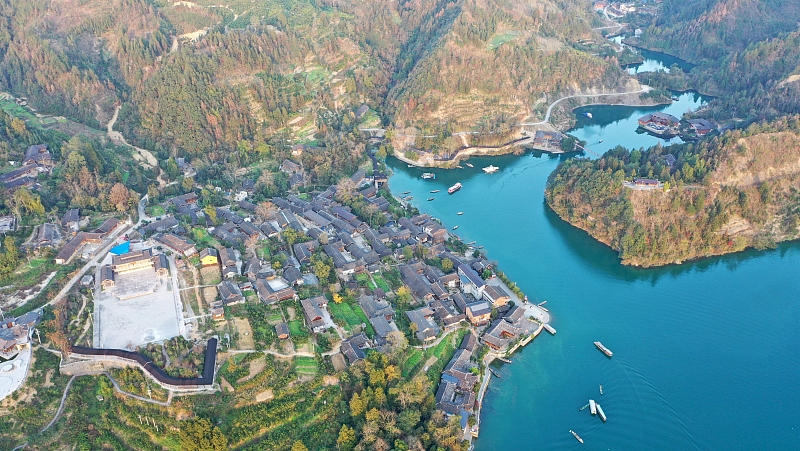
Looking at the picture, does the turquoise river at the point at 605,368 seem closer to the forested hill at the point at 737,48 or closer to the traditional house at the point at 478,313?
the traditional house at the point at 478,313

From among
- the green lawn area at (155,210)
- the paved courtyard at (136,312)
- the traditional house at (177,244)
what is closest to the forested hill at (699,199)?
the traditional house at (177,244)

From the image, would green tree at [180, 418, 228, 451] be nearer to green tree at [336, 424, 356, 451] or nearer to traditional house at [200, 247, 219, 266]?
green tree at [336, 424, 356, 451]

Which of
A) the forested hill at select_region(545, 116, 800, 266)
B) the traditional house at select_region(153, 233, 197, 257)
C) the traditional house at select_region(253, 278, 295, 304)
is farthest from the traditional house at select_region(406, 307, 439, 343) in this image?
the forested hill at select_region(545, 116, 800, 266)

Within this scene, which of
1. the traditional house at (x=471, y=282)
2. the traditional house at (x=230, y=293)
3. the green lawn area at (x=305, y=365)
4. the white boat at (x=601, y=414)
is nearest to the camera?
the white boat at (x=601, y=414)

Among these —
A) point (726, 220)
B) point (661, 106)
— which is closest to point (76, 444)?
point (726, 220)

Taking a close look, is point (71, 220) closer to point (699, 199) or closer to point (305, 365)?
point (305, 365)
